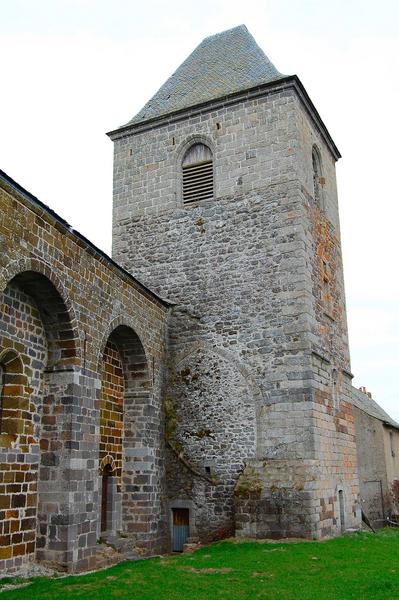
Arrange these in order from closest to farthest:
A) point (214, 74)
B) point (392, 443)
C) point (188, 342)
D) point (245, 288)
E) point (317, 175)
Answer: point (245, 288) → point (188, 342) → point (317, 175) → point (214, 74) → point (392, 443)

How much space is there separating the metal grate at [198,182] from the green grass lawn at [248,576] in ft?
27.4

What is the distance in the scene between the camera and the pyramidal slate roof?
15.9 m

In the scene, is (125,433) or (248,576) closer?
(248,576)

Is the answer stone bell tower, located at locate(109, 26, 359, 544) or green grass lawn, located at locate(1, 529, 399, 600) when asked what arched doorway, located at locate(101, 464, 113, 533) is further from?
green grass lawn, located at locate(1, 529, 399, 600)

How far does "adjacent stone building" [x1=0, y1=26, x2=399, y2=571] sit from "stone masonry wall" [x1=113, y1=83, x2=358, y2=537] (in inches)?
1.6

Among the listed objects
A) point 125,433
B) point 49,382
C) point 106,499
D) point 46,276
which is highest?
point 46,276

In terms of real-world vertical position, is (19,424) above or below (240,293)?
below

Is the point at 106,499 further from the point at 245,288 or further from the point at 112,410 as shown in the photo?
the point at 245,288

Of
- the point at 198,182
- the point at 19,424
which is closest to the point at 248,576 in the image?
the point at 19,424

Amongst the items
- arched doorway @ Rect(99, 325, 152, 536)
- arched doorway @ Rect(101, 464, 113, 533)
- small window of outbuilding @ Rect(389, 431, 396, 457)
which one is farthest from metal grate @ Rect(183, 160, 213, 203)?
small window of outbuilding @ Rect(389, 431, 396, 457)

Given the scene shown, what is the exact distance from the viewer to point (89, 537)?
9.78 metres

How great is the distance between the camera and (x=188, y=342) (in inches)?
564

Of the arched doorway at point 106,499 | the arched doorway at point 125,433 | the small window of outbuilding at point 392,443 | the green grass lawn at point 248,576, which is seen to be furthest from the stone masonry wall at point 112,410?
the small window of outbuilding at point 392,443

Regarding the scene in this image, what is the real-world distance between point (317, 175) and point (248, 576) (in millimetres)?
11039
